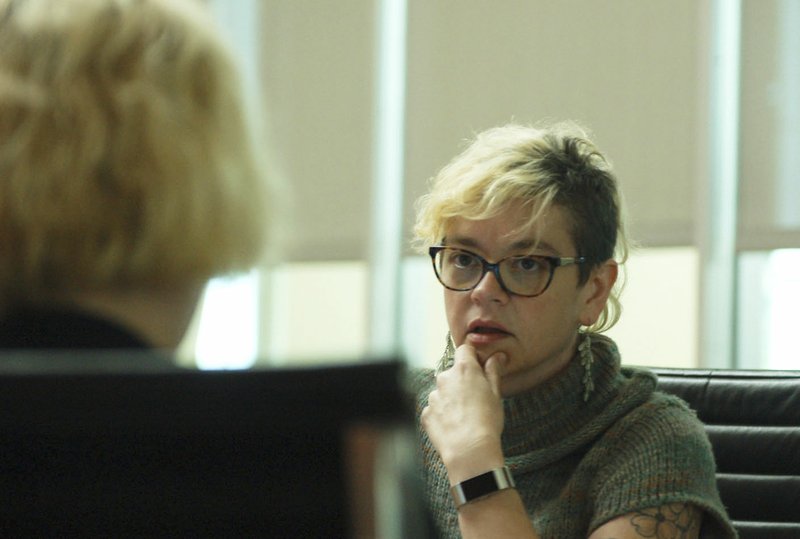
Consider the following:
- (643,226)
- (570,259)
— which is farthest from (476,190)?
(643,226)

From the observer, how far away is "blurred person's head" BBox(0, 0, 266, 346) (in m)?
0.72

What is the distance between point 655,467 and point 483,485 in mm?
282

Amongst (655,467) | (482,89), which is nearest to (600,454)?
(655,467)

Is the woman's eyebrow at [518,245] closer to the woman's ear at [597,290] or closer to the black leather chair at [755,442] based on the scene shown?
the woman's ear at [597,290]

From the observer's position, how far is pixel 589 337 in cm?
191

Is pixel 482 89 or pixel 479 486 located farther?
pixel 482 89

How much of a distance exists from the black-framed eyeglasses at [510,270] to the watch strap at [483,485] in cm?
37

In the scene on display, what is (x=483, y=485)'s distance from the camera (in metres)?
1.58

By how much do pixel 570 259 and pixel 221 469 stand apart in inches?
50.8

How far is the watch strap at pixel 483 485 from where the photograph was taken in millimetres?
1578

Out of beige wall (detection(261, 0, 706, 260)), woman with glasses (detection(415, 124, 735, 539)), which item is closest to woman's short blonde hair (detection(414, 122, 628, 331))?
woman with glasses (detection(415, 124, 735, 539))

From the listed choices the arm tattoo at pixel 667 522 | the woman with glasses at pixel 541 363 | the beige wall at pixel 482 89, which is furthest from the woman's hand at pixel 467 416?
the beige wall at pixel 482 89

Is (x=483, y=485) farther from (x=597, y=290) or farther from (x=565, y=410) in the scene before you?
(x=597, y=290)

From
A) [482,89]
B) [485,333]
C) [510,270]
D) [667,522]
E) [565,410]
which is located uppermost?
[482,89]
